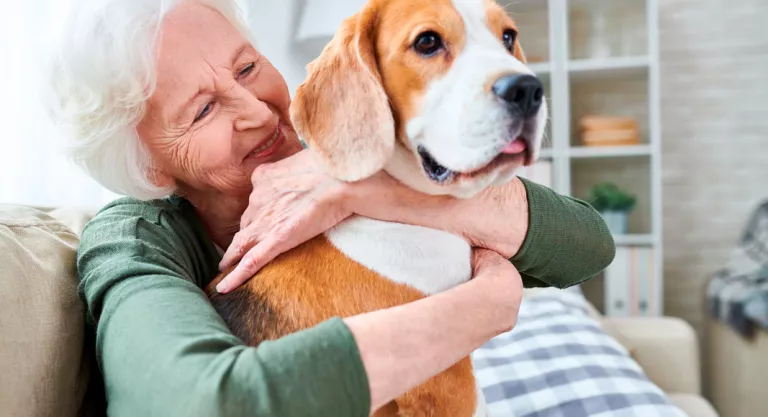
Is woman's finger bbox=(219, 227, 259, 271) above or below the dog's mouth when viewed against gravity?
below

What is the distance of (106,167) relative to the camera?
107cm

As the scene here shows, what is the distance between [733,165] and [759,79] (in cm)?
50

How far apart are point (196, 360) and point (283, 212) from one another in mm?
319

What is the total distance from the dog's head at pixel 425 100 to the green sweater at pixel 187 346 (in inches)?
9.3

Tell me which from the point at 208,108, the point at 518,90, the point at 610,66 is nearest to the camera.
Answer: the point at 518,90

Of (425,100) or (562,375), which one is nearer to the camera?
(425,100)

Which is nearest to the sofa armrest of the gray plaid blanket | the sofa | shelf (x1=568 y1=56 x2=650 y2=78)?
the gray plaid blanket

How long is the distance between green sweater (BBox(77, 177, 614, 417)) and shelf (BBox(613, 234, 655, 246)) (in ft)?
8.27

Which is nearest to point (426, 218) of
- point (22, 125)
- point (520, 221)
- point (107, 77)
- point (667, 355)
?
point (520, 221)

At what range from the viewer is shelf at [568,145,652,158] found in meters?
3.27

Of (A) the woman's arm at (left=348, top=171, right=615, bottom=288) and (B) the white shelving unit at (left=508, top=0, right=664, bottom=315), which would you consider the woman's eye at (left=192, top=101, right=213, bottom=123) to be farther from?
(B) the white shelving unit at (left=508, top=0, right=664, bottom=315)

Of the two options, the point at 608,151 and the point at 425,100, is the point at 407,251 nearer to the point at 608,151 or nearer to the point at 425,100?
Answer: the point at 425,100

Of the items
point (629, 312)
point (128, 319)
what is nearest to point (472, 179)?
point (128, 319)

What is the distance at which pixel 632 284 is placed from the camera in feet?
10.8
